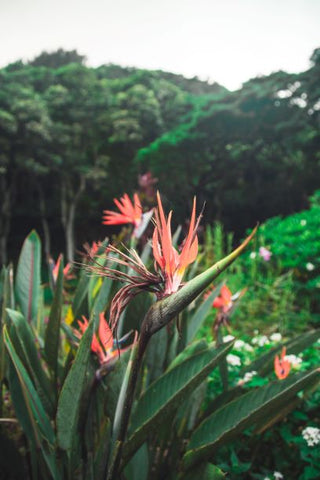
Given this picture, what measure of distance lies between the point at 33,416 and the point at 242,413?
422 mm

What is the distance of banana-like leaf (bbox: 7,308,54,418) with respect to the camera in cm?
87

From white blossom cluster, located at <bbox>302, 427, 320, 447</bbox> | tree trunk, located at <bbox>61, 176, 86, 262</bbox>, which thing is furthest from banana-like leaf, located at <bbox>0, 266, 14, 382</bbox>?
tree trunk, located at <bbox>61, 176, 86, 262</bbox>

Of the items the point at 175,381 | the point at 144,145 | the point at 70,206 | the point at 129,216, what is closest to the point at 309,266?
the point at 129,216

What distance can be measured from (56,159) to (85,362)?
41.7 ft

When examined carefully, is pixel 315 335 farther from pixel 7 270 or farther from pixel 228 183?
pixel 228 183

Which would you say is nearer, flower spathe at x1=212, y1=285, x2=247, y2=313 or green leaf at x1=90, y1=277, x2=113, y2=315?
green leaf at x1=90, y1=277, x2=113, y2=315

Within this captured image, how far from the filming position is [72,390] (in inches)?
26.6

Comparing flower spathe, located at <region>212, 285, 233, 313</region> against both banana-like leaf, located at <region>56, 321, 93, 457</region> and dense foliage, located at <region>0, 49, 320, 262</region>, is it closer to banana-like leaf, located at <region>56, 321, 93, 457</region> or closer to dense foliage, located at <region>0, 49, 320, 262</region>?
banana-like leaf, located at <region>56, 321, 93, 457</region>

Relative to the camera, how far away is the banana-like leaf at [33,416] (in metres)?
0.77

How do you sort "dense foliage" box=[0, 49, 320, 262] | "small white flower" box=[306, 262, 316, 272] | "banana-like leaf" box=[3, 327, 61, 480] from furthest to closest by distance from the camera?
"dense foliage" box=[0, 49, 320, 262]
"small white flower" box=[306, 262, 316, 272]
"banana-like leaf" box=[3, 327, 61, 480]

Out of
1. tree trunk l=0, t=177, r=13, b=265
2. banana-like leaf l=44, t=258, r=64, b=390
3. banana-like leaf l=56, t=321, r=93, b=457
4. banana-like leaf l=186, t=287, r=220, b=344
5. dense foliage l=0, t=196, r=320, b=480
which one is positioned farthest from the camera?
tree trunk l=0, t=177, r=13, b=265

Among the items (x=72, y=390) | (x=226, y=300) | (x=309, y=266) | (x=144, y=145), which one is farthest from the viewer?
(x=144, y=145)

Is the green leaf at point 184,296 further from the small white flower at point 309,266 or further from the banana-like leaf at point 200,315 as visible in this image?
the small white flower at point 309,266

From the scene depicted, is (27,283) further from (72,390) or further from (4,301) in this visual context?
(72,390)
